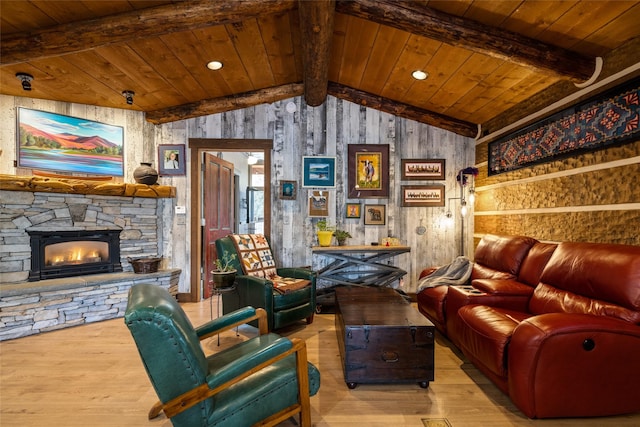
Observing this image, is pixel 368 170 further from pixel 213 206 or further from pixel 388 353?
pixel 388 353

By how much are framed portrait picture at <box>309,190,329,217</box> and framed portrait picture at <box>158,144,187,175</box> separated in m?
1.82

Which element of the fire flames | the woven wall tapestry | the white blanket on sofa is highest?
the woven wall tapestry

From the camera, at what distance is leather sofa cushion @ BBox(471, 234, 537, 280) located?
278 centimetres

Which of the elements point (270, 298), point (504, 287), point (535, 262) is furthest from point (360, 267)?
point (535, 262)

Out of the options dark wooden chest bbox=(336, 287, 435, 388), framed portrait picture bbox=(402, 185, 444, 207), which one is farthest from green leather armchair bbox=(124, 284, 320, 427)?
framed portrait picture bbox=(402, 185, 444, 207)

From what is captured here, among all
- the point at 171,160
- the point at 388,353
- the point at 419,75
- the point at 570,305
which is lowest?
the point at 388,353

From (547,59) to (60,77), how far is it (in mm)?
4532

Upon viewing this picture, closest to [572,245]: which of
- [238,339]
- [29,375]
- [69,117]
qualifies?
[238,339]

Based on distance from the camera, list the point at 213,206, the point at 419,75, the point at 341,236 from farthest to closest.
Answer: the point at 213,206 < the point at 341,236 < the point at 419,75

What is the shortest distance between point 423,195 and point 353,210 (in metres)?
1.02

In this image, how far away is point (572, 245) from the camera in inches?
88.5

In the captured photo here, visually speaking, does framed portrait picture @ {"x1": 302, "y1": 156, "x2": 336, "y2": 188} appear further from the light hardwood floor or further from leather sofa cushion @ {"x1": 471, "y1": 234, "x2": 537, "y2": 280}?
the light hardwood floor

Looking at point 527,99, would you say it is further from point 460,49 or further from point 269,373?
point 269,373

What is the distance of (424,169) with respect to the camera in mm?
4215
